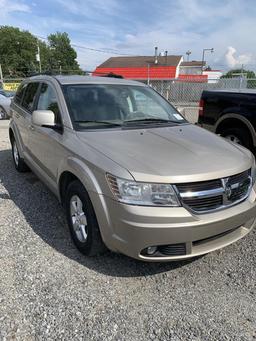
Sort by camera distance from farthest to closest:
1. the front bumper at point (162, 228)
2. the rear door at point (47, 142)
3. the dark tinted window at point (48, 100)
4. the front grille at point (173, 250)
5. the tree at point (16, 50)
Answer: the tree at point (16, 50) < the dark tinted window at point (48, 100) < the rear door at point (47, 142) < the front grille at point (173, 250) < the front bumper at point (162, 228)

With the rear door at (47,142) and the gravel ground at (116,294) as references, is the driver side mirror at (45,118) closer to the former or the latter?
the rear door at (47,142)

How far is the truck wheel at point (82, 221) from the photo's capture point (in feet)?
9.68

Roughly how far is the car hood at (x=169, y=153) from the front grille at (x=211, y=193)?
57 millimetres

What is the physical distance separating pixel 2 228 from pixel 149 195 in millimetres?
2130

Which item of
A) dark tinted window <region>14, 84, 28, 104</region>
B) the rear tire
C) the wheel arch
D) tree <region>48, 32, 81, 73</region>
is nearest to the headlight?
the wheel arch

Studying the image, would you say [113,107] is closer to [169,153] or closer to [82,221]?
[169,153]

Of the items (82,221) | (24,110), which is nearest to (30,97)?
(24,110)

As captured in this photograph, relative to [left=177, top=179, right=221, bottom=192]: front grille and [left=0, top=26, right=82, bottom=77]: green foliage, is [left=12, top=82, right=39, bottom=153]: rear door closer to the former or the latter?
[left=177, top=179, right=221, bottom=192]: front grille

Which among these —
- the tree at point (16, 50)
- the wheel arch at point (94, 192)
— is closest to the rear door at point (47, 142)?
the wheel arch at point (94, 192)

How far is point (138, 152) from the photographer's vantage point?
291 cm

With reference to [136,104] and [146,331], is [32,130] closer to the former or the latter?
[136,104]

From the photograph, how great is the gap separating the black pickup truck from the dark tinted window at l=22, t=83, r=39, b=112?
342 cm

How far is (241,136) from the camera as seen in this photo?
19.2 ft

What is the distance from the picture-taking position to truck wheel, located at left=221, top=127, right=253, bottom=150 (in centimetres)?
575
